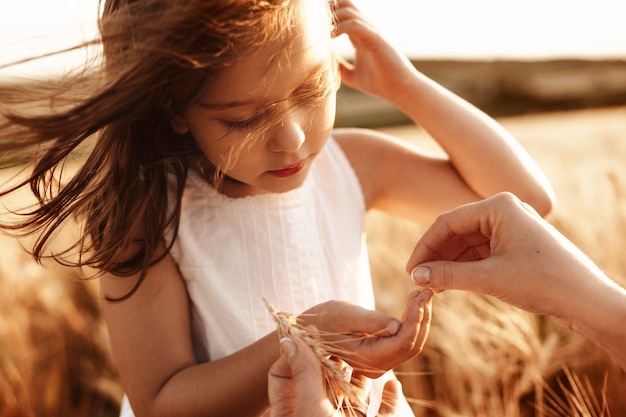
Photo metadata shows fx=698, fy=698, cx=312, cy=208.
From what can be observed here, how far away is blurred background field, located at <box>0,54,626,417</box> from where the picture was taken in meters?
2.14

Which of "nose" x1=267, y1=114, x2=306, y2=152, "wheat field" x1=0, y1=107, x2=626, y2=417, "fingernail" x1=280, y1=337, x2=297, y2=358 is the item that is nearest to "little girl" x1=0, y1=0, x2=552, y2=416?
"nose" x1=267, y1=114, x2=306, y2=152

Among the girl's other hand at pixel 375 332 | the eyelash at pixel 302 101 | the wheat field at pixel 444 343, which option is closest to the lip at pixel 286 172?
the eyelash at pixel 302 101

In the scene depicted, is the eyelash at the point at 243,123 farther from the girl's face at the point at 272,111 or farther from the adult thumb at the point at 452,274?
the adult thumb at the point at 452,274

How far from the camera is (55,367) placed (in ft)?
8.89

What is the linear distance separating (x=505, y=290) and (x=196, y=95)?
2.22 ft

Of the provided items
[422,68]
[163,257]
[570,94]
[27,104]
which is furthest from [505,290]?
[422,68]

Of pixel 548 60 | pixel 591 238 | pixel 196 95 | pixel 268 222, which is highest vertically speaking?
pixel 548 60

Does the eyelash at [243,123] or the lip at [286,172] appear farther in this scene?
the lip at [286,172]

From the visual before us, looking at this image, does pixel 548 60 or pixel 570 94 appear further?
pixel 548 60

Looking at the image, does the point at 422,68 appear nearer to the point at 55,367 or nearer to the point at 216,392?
the point at 55,367

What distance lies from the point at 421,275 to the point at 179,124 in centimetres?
59

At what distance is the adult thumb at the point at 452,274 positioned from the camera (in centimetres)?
119

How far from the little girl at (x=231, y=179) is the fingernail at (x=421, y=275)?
0.04m

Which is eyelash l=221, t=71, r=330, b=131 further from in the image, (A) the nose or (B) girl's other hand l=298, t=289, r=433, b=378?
(B) girl's other hand l=298, t=289, r=433, b=378
